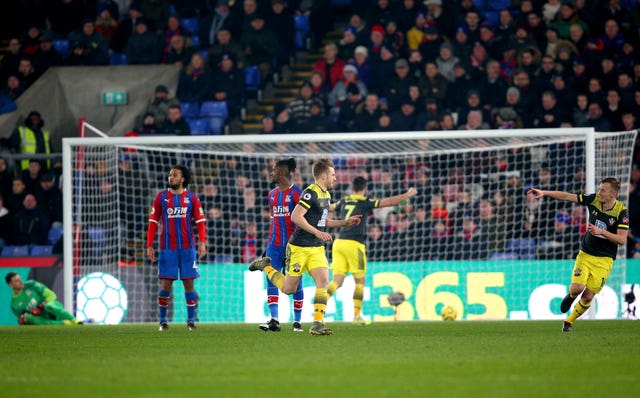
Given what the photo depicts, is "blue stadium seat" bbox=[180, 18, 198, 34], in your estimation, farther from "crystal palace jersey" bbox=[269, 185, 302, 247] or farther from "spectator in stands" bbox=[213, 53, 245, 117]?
"crystal palace jersey" bbox=[269, 185, 302, 247]

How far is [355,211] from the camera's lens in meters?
14.3

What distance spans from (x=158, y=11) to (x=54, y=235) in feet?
22.1

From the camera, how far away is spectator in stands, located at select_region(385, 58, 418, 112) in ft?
63.2

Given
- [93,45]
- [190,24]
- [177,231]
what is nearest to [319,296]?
[177,231]

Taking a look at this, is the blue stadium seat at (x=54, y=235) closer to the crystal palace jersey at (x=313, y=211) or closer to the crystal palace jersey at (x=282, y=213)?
the crystal palace jersey at (x=282, y=213)

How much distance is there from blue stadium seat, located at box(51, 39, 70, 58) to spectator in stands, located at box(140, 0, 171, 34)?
5.81 ft

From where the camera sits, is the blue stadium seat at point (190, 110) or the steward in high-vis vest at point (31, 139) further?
the blue stadium seat at point (190, 110)

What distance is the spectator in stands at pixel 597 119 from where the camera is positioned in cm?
1805

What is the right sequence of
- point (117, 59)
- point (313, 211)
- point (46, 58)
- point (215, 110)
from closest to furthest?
point (313, 211) → point (215, 110) → point (46, 58) → point (117, 59)

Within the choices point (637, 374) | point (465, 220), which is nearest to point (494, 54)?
point (465, 220)

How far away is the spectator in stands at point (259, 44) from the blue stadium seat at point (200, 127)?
1712mm

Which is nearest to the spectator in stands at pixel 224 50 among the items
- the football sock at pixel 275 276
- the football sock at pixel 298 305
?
the football sock at pixel 298 305

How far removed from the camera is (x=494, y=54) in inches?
788

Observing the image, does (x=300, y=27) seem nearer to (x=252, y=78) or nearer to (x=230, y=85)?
(x=252, y=78)
